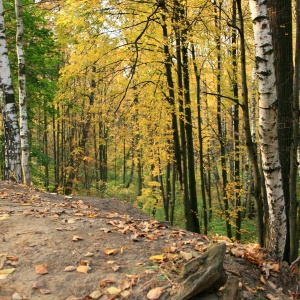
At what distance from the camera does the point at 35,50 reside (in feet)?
41.4

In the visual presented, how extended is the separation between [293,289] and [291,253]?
2186 millimetres

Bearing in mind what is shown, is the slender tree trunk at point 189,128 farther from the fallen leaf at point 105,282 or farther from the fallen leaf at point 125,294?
the fallen leaf at point 125,294

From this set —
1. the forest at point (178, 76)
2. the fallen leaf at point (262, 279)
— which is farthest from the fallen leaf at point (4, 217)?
the fallen leaf at point (262, 279)

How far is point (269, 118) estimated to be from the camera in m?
4.44

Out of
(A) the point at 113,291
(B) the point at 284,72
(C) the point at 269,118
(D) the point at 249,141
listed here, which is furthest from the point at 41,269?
(B) the point at 284,72

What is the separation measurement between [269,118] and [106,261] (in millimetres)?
2844

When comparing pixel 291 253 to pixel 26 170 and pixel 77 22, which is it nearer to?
pixel 77 22

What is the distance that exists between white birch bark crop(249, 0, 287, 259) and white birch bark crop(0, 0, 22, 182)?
7.37 meters

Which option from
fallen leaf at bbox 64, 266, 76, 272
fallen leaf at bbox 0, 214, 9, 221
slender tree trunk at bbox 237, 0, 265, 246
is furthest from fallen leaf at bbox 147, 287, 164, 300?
slender tree trunk at bbox 237, 0, 265, 246

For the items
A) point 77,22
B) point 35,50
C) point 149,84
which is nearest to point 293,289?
point 77,22

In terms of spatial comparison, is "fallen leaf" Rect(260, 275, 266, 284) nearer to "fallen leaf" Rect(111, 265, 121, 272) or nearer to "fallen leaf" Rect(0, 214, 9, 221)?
"fallen leaf" Rect(111, 265, 121, 272)

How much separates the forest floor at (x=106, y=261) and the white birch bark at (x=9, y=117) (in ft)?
17.1

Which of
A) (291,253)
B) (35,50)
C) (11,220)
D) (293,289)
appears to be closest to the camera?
(293,289)

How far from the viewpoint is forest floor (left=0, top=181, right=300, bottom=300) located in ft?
8.96
